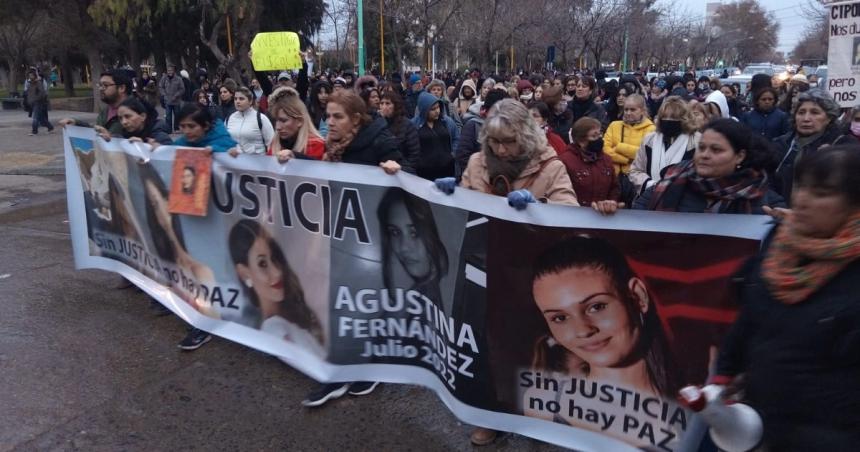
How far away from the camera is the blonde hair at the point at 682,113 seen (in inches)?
196

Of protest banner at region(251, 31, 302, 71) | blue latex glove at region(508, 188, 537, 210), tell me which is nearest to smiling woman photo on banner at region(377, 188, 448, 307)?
blue latex glove at region(508, 188, 537, 210)

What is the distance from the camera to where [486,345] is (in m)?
3.21

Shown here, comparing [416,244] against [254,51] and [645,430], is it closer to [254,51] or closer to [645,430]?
[645,430]

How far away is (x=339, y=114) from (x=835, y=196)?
112 inches

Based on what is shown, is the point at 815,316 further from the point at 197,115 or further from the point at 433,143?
the point at 433,143

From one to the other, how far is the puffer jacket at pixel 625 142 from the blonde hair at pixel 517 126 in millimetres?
2645

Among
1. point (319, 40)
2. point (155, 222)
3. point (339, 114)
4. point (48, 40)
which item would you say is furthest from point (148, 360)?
point (319, 40)

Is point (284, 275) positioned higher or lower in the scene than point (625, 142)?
lower

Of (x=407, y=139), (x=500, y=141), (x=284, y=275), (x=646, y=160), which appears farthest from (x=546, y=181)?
(x=407, y=139)

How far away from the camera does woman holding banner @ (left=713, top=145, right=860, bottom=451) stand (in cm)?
180

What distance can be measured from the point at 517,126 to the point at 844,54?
3.51 metres

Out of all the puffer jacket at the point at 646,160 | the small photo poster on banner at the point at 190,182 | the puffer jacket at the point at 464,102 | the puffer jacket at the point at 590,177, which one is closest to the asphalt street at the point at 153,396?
the small photo poster on banner at the point at 190,182

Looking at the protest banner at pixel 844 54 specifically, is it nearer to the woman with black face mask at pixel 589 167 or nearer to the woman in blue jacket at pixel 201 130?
the woman with black face mask at pixel 589 167

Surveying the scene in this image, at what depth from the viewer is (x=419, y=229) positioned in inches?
138
